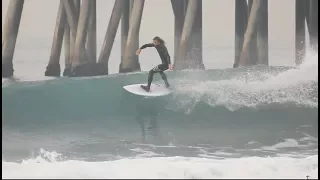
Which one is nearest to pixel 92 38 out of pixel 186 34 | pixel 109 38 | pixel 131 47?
pixel 109 38

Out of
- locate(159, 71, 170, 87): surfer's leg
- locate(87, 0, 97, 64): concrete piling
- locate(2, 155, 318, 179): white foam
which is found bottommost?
locate(2, 155, 318, 179): white foam

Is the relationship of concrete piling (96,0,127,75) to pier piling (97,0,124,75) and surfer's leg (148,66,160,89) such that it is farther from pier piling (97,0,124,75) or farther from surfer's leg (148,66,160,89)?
surfer's leg (148,66,160,89)

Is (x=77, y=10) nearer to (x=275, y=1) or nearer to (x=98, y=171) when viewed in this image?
(x=98, y=171)

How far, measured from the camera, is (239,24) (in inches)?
72.7

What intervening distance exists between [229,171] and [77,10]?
947 millimetres

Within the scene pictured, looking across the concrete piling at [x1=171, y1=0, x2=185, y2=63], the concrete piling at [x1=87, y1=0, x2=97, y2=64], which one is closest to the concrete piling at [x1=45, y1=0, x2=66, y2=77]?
the concrete piling at [x1=87, y1=0, x2=97, y2=64]

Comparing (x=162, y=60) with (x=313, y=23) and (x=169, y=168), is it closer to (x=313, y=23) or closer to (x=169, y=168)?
(x=169, y=168)

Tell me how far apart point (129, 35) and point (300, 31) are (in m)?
0.76

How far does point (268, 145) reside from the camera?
1746mm

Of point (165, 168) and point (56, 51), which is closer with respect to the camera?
point (165, 168)

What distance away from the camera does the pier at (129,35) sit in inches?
70.7

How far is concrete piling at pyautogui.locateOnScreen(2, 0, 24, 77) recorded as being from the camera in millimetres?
1761

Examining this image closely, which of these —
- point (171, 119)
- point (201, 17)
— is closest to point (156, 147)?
point (171, 119)

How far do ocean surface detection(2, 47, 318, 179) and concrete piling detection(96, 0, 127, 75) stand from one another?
0.17 ft
